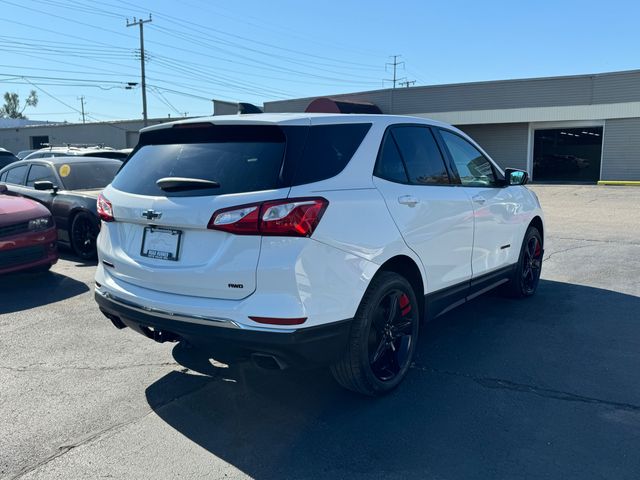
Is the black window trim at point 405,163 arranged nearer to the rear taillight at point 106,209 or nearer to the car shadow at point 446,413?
the car shadow at point 446,413

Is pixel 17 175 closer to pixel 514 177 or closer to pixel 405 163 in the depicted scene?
pixel 405 163

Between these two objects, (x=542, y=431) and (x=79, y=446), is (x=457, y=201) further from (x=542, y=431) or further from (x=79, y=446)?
(x=79, y=446)

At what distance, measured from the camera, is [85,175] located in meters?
9.34

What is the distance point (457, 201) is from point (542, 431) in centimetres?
190

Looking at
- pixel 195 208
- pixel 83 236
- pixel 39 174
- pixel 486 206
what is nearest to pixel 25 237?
pixel 83 236

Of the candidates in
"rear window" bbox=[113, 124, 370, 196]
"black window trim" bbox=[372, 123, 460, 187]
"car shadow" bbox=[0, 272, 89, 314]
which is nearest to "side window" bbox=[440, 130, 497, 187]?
"black window trim" bbox=[372, 123, 460, 187]

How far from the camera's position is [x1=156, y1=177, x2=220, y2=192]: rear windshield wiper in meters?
3.22

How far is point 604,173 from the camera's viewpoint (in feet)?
88.4

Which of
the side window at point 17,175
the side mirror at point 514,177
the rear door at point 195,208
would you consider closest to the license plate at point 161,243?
the rear door at point 195,208

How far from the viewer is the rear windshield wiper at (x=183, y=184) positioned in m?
3.22

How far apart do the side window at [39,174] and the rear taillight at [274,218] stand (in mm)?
7293

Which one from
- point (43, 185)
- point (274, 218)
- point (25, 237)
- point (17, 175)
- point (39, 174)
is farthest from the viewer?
point (17, 175)

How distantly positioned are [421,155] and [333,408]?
201 cm

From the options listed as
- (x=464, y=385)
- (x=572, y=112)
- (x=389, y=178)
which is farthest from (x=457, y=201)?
(x=572, y=112)
